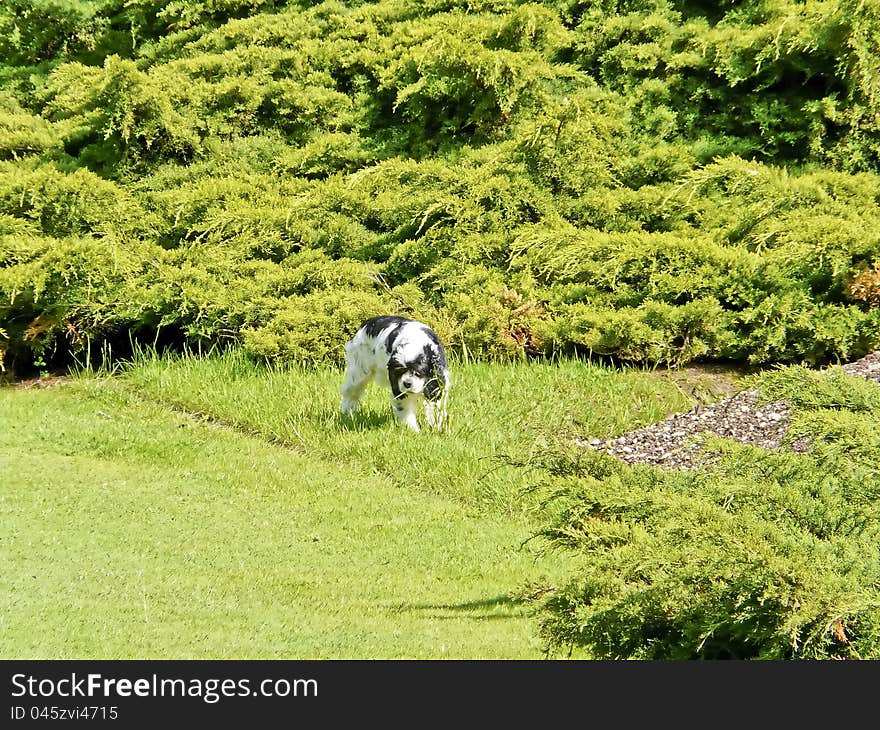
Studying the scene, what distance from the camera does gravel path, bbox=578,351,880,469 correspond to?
7.69 m

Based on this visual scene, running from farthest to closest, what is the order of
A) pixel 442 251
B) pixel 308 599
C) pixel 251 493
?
pixel 442 251, pixel 251 493, pixel 308 599

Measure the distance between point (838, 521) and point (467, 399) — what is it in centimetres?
488

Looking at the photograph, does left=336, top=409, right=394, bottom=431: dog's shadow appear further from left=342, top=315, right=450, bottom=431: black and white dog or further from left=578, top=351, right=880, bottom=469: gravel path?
left=578, top=351, right=880, bottom=469: gravel path

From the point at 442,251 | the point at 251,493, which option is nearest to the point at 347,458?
the point at 251,493

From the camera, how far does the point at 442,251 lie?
10680mm

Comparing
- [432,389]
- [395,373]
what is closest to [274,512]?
[395,373]

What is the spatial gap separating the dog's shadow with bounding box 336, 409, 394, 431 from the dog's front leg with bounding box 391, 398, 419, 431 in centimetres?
27

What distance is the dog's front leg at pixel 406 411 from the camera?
325 inches

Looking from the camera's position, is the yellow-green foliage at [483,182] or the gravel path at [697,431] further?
the yellow-green foliage at [483,182]

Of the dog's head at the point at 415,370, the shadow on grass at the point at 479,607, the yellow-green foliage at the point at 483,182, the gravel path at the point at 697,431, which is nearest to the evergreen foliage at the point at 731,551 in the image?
the shadow on grass at the point at 479,607

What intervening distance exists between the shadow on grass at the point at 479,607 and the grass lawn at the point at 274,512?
2 cm

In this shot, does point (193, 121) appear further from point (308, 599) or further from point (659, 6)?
point (308, 599)

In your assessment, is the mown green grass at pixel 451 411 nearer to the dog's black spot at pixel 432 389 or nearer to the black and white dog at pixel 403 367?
the black and white dog at pixel 403 367

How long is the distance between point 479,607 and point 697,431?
2.99 m
